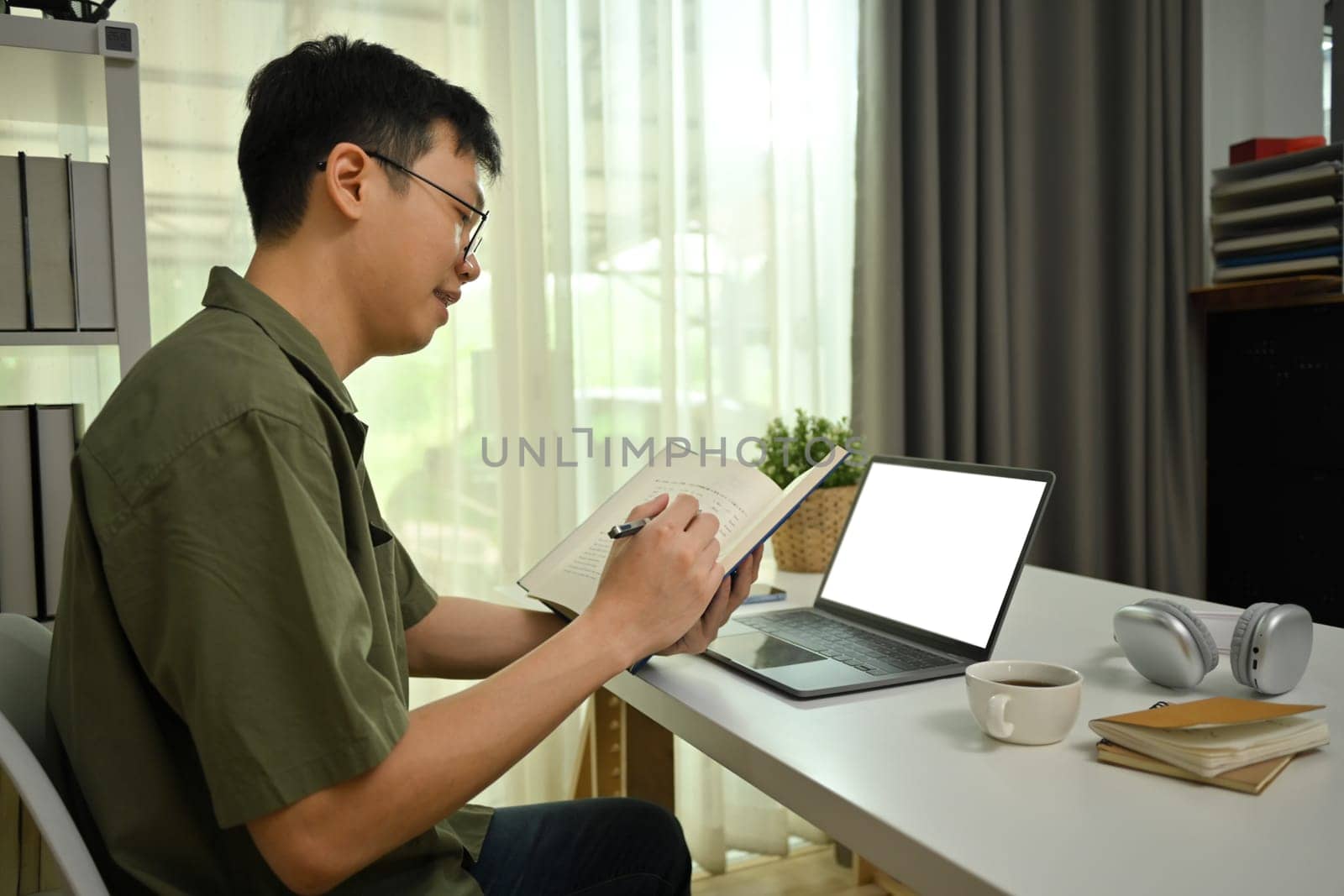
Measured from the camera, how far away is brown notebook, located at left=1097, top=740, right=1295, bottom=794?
79 centimetres

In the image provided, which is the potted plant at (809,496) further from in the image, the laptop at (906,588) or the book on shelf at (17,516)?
the book on shelf at (17,516)

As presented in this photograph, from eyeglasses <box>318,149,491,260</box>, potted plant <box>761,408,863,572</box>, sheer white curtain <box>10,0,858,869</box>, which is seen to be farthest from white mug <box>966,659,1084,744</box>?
sheer white curtain <box>10,0,858,869</box>

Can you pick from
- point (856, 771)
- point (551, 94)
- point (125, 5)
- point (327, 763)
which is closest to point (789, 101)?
point (551, 94)

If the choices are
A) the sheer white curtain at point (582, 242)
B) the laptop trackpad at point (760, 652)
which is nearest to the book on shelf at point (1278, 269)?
the sheer white curtain at point (582, 242)

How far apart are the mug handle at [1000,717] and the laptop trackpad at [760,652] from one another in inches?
12.0

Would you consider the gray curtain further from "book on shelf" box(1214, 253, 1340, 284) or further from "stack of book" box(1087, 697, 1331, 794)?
"stack of book" box(1087, 697, 1331, 794)

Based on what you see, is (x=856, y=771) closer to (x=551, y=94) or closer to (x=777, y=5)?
(x=551, y=94)

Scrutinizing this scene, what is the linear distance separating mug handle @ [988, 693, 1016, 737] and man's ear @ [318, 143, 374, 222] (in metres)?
0.69

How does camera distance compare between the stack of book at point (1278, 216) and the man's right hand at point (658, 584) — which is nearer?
the man's right hand at point (658, 584)

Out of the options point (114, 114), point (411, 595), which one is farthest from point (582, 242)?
point (411, 595)

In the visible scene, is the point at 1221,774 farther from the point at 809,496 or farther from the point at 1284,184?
the point at 1284,184

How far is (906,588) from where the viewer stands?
1.31 metres

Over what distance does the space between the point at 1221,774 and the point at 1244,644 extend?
231 millimetres

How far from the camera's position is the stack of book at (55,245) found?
4.26 ft
